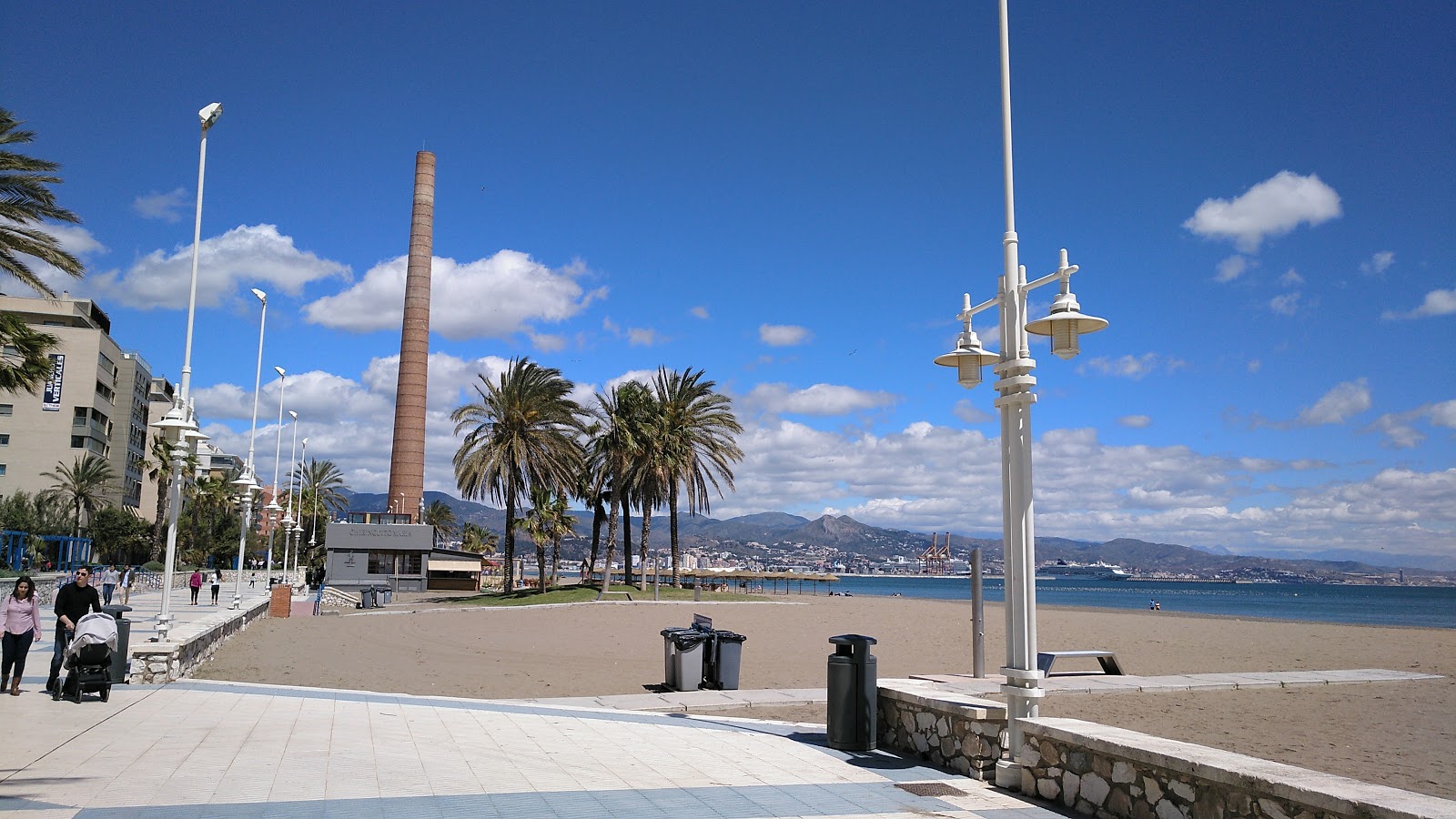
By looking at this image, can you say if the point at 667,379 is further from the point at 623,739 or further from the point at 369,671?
the point at 623,739

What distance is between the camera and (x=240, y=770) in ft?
24.8

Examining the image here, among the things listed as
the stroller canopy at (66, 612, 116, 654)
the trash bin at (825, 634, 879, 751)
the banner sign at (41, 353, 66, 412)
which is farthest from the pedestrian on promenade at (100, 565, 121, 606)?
the banner sign at (41, 353, 66, 412)

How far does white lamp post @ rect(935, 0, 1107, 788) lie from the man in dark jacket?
11.1 meters

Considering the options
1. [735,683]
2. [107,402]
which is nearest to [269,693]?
[735,683]

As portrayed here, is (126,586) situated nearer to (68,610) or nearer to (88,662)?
(68,610)

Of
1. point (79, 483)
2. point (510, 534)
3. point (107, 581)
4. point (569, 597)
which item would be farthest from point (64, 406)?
point (569, 597)

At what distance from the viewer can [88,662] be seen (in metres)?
11.4

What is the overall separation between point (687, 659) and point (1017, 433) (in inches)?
337

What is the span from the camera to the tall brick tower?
66.2 m

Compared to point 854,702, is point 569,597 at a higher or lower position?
lower

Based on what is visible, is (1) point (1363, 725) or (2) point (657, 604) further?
(2) point (657, 604)

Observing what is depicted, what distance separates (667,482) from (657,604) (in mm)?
8384

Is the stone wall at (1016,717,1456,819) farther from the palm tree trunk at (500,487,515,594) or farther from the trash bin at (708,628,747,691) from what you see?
the palm tree trunk at (500,487,515,594)

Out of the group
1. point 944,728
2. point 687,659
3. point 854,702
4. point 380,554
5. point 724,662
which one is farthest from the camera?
point 380,554
